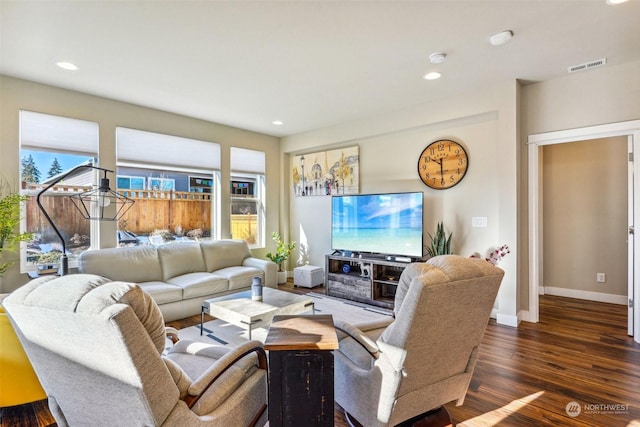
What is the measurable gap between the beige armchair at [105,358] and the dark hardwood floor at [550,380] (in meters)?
1.05

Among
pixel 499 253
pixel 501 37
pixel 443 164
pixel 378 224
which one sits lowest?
pixel 499 253

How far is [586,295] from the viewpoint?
451cm

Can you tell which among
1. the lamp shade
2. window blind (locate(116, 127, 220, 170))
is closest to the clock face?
window blind (locate(116, 127, 220, 170))

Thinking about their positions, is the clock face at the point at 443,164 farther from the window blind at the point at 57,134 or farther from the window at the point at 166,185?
the window blind at the point at 57,134

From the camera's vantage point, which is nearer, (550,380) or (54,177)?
(550,380)

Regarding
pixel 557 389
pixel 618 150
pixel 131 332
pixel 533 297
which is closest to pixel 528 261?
pixel 533 297

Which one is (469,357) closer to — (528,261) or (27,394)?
(528,261)

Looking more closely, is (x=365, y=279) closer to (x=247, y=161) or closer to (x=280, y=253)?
(x=280, y=253)

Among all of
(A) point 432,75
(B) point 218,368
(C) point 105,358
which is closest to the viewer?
(C) point 105,358

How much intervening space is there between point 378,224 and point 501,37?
2546 millimetres

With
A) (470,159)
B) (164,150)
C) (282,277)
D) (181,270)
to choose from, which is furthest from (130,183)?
(470,159)

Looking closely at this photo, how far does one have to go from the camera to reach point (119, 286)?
3.64 feet

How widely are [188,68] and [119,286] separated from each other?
263cm

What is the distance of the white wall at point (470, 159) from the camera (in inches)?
138
